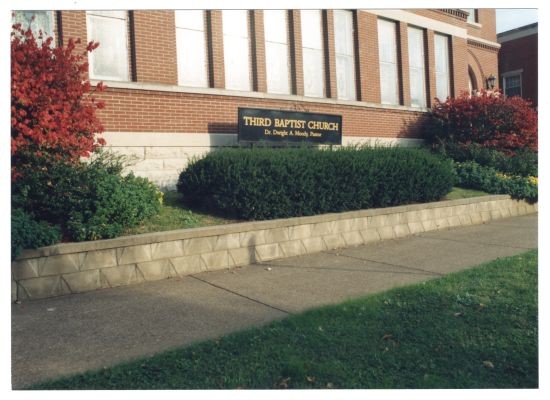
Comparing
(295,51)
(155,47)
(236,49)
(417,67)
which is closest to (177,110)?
(155,47)

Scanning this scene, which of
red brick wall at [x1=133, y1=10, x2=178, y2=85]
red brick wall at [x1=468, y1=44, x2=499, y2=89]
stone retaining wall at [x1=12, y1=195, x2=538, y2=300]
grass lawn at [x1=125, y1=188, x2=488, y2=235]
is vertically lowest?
stone retaining wall at [x1=12, y1=195, x2=538, y2=300]

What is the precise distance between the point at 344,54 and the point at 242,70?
382cm

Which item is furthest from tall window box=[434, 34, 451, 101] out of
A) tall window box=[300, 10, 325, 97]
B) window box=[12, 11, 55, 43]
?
window box=[12, 11, 55, 43]

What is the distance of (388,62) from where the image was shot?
15.5 m

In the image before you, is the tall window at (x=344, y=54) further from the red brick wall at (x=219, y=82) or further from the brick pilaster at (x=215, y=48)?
the brick pilaster at (x=215, y=48)

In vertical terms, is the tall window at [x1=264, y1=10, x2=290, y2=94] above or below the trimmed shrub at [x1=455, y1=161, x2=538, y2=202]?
above

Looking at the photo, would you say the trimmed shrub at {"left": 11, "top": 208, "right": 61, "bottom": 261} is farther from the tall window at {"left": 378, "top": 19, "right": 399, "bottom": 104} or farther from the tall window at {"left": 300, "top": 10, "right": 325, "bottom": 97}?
the tall window at {"left": 378, "top": 19, "right": 399, "bottom": 104}

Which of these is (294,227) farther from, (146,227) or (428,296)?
(428,296)

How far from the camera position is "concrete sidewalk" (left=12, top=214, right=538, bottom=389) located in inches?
164

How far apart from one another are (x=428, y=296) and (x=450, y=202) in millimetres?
5819

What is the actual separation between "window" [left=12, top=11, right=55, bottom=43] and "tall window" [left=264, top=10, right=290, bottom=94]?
493 cm

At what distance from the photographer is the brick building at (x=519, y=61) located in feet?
85.8

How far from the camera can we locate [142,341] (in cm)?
435

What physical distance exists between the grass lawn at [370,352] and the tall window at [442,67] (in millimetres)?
13274
